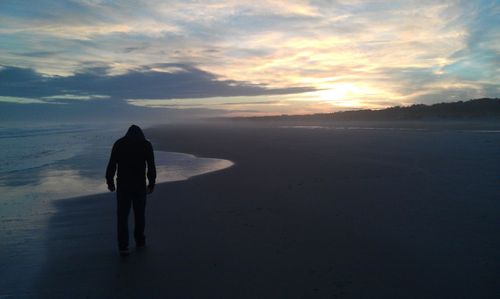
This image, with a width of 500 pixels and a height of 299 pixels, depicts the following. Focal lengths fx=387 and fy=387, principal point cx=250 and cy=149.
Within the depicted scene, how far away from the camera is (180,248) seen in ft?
20.1

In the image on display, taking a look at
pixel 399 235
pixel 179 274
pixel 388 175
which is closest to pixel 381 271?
pixel 399 235

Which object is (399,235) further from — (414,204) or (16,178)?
(16,178)

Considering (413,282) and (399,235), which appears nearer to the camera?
(413,282)

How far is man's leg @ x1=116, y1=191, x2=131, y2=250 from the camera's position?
5812 mm

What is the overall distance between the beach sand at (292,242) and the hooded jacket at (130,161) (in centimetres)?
108

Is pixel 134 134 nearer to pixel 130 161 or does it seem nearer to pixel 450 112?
pixel 130 161

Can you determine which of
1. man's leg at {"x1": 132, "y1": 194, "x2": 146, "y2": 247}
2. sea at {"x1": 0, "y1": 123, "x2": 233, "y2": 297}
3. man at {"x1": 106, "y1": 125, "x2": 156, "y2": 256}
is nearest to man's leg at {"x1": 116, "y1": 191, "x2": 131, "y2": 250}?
man at {"x1": 106, "y1": 125, "x2": 156, "y2": 256}

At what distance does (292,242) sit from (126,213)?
2676 mm

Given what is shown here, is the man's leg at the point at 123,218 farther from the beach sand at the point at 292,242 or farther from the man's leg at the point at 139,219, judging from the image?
the beach sand at the point at 292,242

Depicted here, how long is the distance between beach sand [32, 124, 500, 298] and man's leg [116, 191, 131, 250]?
0.79ft

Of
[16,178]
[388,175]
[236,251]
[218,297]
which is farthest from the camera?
[16,178]

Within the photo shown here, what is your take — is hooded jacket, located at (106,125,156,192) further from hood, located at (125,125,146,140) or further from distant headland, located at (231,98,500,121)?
distant headland, located at (231,98,500,121)

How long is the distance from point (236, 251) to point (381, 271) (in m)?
2.11

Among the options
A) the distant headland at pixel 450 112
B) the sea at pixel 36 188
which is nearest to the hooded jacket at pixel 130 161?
the sea at pixel 36 188
